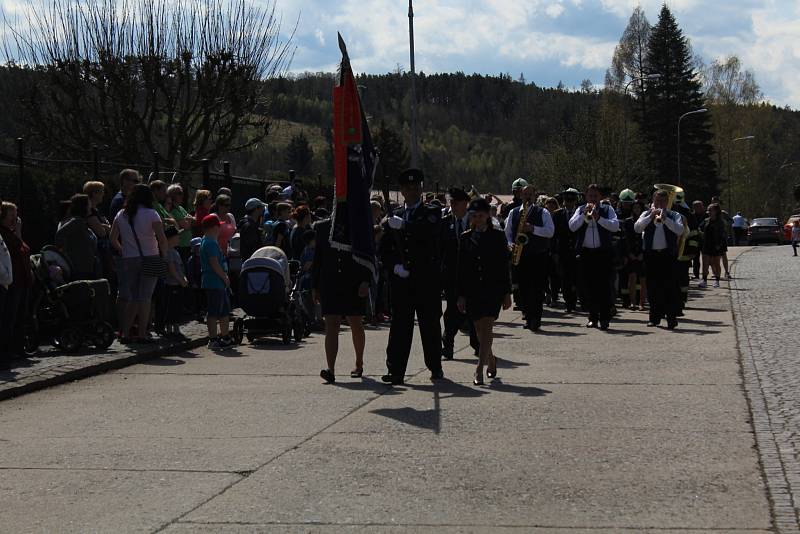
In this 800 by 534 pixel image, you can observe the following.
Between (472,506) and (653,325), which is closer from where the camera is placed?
(472,506)

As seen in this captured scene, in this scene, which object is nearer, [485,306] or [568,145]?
[485,306]

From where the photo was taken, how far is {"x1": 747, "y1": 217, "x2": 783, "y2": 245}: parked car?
68.1m

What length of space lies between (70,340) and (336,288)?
323 centimetres

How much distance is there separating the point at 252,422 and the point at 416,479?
7.73 feet

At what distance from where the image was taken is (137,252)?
14117 mm

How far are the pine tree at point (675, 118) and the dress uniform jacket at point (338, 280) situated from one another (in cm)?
7975

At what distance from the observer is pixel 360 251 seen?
38.2ft

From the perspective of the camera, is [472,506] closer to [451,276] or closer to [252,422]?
[252,422]

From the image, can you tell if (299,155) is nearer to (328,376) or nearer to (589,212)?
(589,212)

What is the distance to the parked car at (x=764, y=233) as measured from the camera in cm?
6812

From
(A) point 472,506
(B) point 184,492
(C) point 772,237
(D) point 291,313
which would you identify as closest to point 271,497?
(B) point 184,492

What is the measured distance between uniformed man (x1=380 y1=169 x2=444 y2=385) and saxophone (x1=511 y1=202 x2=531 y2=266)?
19.2 feet

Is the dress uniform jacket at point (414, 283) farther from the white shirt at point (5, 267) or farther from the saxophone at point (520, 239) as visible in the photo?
the saxophone at point (520, 239)

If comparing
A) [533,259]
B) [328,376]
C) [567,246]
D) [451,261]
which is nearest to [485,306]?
[451,261]
